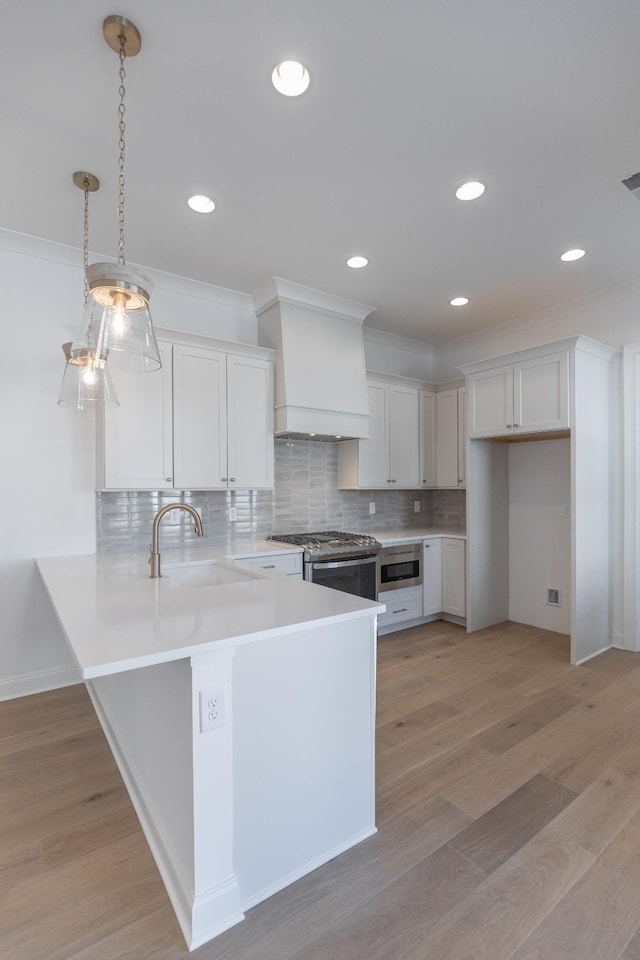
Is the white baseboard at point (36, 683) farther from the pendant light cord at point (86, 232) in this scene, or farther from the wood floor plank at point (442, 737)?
the pendant light cord at point (86, 232)

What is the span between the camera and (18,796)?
2027 millimetres

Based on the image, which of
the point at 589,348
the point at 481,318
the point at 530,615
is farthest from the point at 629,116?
the point at 530,615

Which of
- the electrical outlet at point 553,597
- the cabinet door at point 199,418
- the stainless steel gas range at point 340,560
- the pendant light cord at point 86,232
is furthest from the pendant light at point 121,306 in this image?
the electrical outlet at point 553,597

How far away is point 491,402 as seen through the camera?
158 inches

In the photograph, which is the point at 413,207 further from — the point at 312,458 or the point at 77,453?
the point at 77,453

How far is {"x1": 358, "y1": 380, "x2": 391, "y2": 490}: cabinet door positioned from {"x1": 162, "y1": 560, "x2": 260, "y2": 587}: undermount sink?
1.77 metres

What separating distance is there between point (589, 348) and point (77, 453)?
12.3ft

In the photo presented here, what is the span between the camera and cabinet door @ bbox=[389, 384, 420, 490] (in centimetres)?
450

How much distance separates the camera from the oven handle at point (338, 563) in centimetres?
345

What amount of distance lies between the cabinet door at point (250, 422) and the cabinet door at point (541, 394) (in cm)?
200

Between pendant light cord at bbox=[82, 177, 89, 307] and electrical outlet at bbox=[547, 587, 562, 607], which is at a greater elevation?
pendant light cord at bbox=[82, 177, 89, 307]

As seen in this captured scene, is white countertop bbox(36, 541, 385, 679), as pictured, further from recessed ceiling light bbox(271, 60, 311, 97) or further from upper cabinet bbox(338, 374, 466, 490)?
upper cabinet bbox(338, 374, 466, 490)

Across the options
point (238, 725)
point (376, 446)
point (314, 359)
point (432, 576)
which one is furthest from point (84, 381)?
point (432, 576)

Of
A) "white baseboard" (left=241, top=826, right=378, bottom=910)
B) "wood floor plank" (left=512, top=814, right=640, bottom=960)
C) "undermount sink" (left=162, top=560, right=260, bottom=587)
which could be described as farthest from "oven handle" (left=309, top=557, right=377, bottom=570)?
"wood floor plank" (left=512, top=814, right=640, bottom=960)
